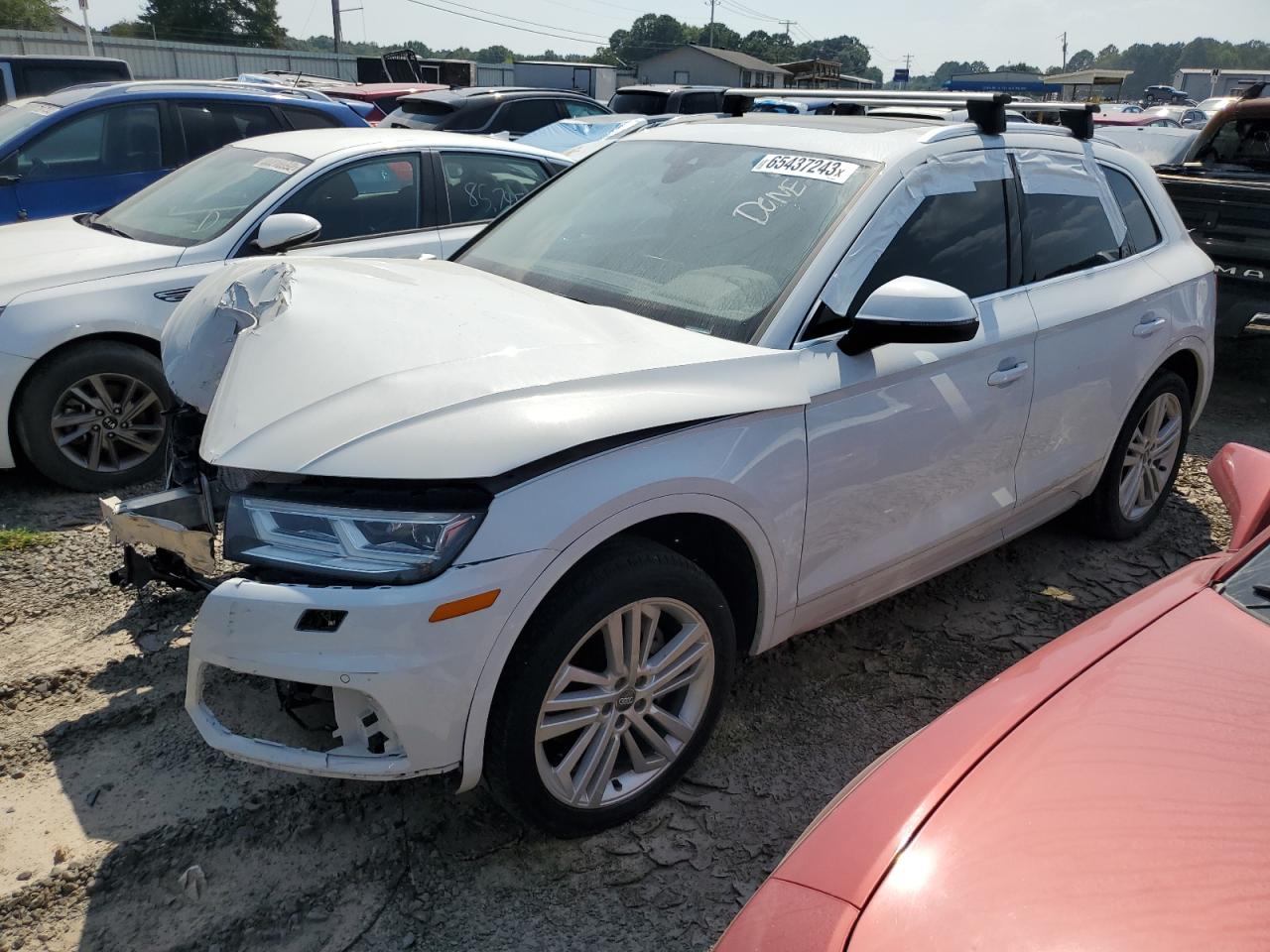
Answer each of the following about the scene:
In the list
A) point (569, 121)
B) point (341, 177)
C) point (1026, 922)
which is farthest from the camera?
point (569, 121)

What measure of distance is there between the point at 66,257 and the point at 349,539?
349 centimetres

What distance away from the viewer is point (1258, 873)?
1396 mm

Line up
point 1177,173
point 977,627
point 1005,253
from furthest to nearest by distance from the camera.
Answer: point 1177,173 < point 977,627 < point 1005,253

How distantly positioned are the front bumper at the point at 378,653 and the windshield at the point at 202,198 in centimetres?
336

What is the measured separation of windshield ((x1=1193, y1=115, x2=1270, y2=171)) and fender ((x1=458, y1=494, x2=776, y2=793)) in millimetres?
7735

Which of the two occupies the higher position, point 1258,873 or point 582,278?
point 582,278

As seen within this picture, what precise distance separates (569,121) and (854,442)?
380 inches

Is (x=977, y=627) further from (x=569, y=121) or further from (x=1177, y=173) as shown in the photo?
(x=569, y=121)

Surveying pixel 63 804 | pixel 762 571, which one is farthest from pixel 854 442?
Result: pixel 63 804

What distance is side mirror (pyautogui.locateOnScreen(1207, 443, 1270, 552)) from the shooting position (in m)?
2.41

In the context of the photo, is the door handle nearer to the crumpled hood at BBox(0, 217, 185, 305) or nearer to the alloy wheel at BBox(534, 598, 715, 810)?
the alloy wheel at BBox(534, 598, 715, 810)

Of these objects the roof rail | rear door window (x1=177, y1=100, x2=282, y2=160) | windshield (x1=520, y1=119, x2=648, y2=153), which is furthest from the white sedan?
windshield (x1=520, y1=119, x2=648, y2=153)

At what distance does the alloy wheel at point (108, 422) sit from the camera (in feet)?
14.9

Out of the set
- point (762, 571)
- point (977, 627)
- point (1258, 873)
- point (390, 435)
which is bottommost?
point (977, 627)
